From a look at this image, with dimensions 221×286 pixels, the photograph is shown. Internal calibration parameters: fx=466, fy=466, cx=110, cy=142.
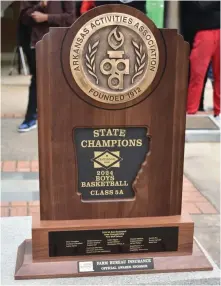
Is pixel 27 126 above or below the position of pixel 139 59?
below

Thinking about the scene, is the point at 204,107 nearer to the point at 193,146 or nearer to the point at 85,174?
the point at 193,146

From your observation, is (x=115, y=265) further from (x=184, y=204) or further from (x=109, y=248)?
(x=184, y=204)

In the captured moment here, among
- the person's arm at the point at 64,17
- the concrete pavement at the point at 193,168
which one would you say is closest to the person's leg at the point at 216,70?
the concrete pavement at the point at 193,168

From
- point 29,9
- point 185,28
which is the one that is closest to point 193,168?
point 185,28

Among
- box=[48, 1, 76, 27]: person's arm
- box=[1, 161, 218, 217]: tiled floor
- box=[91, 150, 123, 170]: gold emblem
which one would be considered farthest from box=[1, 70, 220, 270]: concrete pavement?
box=[48, 1, 76, 27]: person's arm

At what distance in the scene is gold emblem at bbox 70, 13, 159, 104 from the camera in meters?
1.67

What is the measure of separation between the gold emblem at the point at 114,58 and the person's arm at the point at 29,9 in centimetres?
285

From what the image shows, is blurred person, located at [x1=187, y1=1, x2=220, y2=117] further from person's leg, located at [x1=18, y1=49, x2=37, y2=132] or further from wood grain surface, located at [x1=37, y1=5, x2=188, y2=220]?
wood grain surface, located at [x1=37, y1=5, x2=188, y2=220]

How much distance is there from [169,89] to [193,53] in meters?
3.06

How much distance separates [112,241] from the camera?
1865 millimetres

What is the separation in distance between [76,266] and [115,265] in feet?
0.51

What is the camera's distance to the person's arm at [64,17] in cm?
431

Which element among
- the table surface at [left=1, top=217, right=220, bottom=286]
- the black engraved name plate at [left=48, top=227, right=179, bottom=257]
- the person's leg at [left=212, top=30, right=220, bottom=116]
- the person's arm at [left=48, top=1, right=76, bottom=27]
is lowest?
the table surface at [left=1, top=217, right=220, bottom=286]

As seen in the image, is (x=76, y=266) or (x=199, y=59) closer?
(x=76, y=266)
